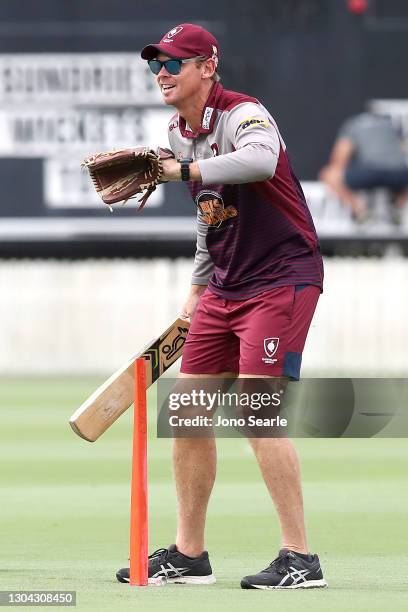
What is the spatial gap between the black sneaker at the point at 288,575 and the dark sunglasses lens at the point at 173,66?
6.07 ft

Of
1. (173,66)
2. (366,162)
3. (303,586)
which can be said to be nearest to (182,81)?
(173,66)

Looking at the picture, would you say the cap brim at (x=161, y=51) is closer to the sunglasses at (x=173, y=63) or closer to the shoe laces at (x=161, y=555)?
the sunglasses at (x=173, y=63)

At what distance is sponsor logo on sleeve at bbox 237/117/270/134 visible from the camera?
19.4 feet

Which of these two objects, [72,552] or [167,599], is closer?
[167,599]

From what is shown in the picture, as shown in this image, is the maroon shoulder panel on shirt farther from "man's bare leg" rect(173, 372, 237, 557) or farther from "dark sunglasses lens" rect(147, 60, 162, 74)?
"man's bare leg" rect(173, 372, 237, 557)

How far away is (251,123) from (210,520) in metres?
2.93

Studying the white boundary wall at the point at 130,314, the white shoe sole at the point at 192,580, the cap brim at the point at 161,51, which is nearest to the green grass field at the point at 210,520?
the white shoe sole at the point at 192,580

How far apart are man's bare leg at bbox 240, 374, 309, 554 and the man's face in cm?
133

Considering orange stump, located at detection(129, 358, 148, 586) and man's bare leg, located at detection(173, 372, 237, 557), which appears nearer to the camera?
orange stump, located at detection(129, 358, 148, 586)

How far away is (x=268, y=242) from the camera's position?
20.2 feet

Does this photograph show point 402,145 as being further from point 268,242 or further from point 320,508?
point 268,242

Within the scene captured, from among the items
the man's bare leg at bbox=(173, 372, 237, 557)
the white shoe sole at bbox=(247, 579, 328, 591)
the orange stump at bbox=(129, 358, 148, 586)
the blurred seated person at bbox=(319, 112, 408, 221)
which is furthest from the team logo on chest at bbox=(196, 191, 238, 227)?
the blurred seated person at bbox=(319, 112, 408, 221)

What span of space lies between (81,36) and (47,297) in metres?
3.10

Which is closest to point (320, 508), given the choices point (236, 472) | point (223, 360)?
point (236, 472)
